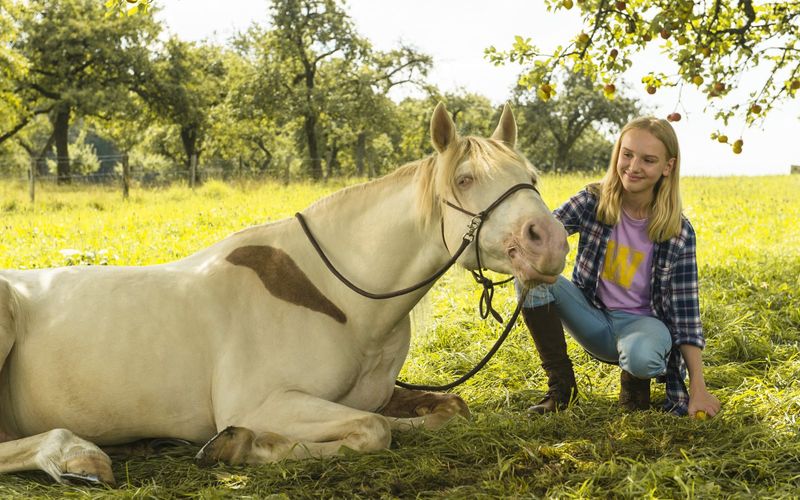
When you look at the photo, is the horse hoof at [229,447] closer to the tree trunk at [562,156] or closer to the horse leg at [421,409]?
the horse leg at [421,409]

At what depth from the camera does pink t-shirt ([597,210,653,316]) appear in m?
3.95

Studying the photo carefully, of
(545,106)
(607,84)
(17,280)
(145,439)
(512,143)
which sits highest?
(545,106)

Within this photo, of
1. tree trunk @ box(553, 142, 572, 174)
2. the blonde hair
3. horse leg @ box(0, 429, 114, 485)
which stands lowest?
horse leg @ box(0, 429, 114, 485)

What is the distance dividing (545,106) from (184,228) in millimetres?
42143

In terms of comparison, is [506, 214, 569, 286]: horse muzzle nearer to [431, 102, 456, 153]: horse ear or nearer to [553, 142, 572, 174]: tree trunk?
[431, 102, 456, 153]: horse ear

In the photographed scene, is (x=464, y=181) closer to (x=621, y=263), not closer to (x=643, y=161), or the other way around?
(x=643, y=161)

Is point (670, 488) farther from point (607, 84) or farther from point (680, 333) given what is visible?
point (607, 84)

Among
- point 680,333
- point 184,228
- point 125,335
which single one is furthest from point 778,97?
point 184,228

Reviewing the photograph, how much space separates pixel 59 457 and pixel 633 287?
3.05 m

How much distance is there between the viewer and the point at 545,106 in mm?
49688

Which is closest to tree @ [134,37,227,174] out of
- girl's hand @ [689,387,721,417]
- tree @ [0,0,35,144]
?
tree @ [0,0,35,144]

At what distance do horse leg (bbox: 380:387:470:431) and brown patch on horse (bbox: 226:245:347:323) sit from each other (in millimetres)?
620

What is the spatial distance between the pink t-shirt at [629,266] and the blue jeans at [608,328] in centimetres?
9

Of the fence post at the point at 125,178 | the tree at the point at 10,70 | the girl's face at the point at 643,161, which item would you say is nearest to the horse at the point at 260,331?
the girl's face at the point at 643,161
